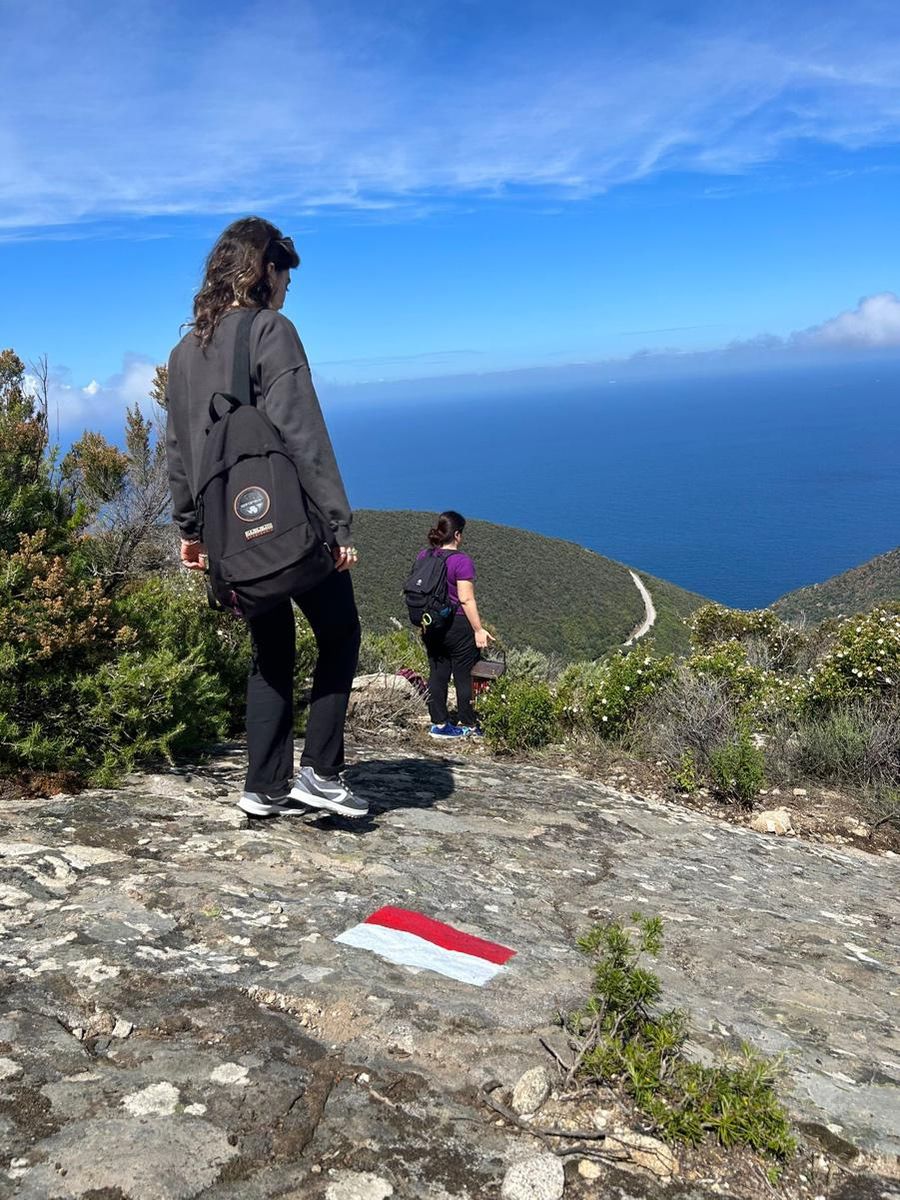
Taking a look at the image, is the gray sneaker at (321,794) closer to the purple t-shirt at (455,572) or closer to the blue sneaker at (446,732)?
the blue sneaker at (446,732)

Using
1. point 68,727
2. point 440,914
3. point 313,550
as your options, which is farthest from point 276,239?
point 440,914

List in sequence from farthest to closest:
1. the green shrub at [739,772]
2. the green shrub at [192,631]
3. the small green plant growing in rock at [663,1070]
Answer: the green shrub at [739,772] < the green shrub at [192,631] < the small green plant growing in rock at [663,1070]

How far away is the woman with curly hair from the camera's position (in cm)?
321

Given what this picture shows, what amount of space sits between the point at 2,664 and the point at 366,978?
2.21m

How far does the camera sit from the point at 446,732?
6.61 metres

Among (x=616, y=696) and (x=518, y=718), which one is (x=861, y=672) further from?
(x=518, y=718)

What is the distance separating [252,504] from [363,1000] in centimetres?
164

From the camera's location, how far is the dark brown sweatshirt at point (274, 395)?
318 cm

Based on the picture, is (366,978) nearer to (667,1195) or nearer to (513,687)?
(667,1195)

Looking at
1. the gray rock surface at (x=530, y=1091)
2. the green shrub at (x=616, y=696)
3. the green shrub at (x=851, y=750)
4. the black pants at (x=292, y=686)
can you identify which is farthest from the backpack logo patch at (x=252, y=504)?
the green shrub at (x=851, y=750)

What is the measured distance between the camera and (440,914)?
3029 mm

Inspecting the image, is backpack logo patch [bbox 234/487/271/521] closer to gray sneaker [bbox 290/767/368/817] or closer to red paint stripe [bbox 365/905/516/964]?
gray sneaker [bbox 290/767/368/817]

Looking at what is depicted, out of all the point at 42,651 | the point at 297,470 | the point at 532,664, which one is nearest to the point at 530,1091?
the point at 297,470

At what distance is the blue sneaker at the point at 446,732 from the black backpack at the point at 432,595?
2.69 feet
